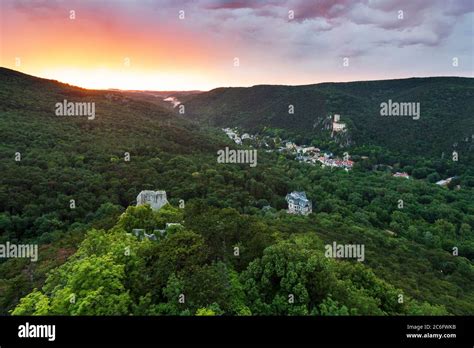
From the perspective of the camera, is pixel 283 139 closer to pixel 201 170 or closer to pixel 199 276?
pixel 201 170

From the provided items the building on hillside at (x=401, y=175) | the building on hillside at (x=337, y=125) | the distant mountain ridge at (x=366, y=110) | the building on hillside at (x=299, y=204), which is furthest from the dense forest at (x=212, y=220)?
the building on hillside at (x=337, y=125)

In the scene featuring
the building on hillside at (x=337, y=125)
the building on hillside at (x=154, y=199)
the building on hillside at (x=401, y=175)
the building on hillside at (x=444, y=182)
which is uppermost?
the building on hillside at (x=337, y=125)

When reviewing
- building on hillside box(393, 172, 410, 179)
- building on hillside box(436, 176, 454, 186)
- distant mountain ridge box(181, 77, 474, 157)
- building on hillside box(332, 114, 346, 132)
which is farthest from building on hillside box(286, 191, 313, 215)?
building on hillside box(332, 114, 346, 132)

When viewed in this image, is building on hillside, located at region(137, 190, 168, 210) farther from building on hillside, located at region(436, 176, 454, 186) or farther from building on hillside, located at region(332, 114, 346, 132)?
building on hillside, located at region(332, 114, 346, 132)

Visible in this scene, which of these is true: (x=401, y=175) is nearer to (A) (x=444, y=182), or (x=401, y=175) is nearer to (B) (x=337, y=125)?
(A) (x=444, y=182)

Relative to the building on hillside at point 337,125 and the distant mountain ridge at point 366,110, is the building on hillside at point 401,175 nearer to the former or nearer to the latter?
the distant mountain ridge at point 366,110

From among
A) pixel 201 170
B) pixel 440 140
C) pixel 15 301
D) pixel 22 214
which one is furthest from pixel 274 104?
pixel 15 301
